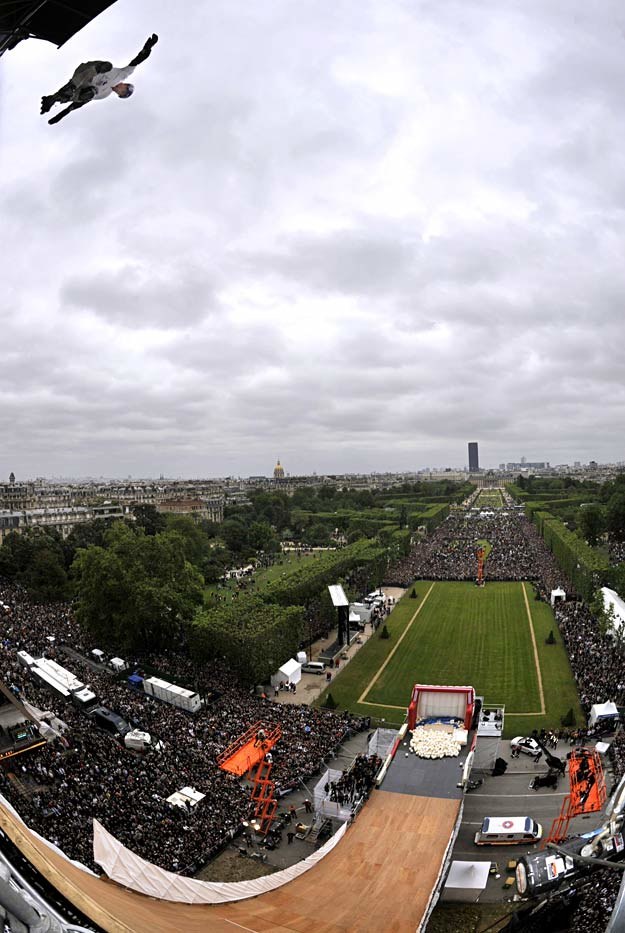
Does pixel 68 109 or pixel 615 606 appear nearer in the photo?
pixel 68 109

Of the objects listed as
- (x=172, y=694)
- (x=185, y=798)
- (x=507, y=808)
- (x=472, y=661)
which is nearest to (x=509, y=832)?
(x=507, y=808)

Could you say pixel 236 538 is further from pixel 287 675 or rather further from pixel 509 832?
pixel 509 832

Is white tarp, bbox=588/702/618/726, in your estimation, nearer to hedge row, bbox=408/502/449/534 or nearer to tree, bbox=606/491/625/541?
tree, bbox=606/491/625/541

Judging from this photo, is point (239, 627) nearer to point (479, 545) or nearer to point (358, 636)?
point (358, 636)

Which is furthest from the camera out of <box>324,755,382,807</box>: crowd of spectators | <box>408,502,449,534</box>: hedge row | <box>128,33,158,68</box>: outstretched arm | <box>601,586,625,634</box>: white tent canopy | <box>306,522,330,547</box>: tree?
<box>306,522,330,547</box>: tree

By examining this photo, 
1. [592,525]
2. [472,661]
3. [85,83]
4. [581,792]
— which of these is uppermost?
[85,83]

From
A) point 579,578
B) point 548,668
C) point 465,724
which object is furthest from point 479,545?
point 465,724

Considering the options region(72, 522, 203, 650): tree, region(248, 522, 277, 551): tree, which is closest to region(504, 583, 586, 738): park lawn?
region(72, 522, 203, 650): tree

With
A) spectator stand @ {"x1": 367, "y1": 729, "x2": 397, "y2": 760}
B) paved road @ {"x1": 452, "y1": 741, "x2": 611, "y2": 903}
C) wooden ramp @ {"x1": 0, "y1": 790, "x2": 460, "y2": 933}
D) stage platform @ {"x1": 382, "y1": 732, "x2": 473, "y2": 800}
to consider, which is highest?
A: wooden ramp @ {"x1": 0, "y1": 790, "x2": 460, "y2": 933}
